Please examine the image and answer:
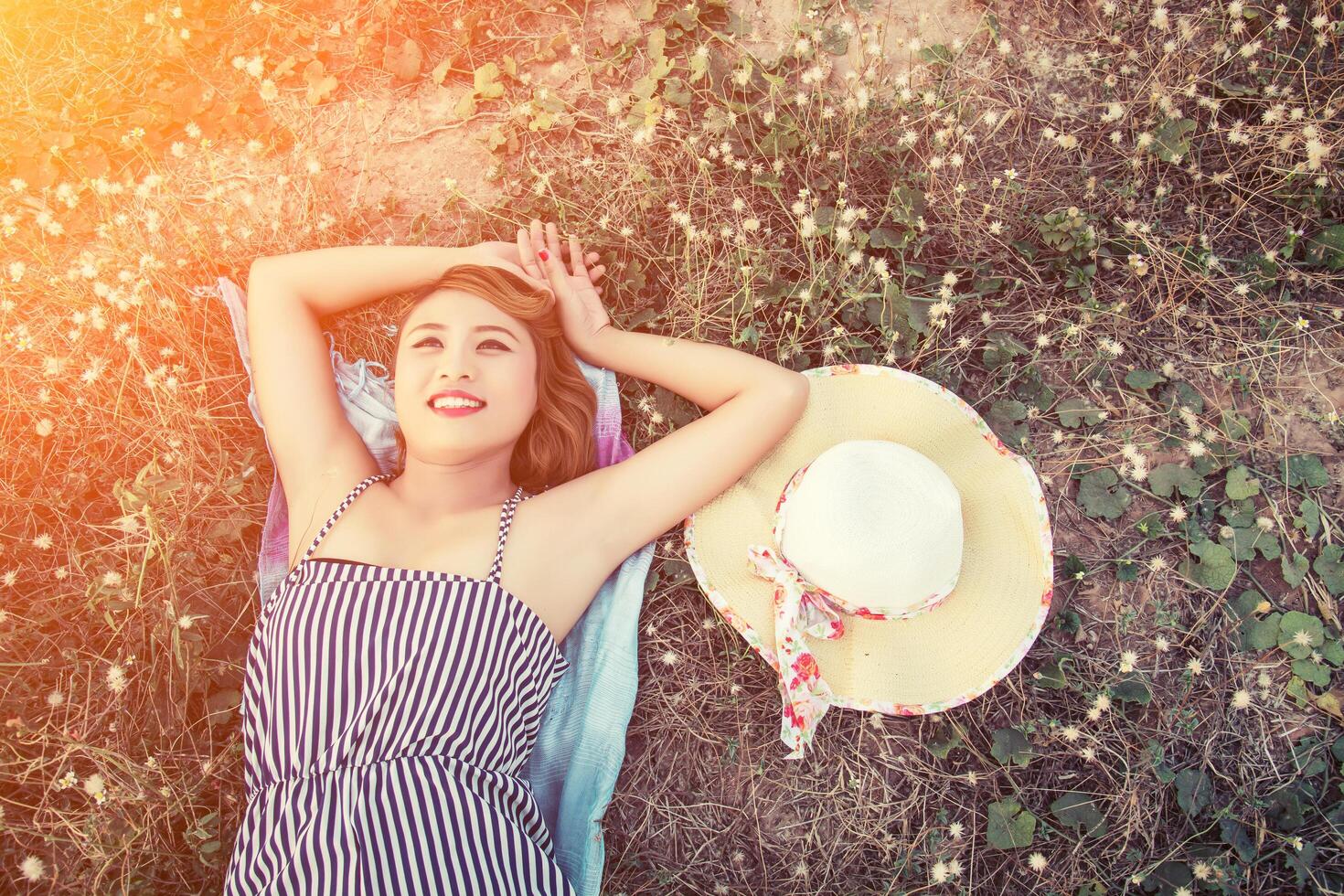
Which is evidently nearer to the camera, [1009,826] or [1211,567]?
[1009,826]

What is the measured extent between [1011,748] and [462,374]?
2.71m

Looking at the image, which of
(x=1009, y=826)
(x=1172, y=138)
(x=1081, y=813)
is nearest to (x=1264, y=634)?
(x=1081, y=813)

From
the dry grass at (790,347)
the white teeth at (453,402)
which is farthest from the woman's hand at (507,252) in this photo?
the white teeth at (453,402)

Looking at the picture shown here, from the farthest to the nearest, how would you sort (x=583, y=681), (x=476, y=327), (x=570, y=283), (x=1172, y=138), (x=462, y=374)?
(x=1172, y=138), (x=570, y=283), (x=583, y=681), (x=476, y=327), (x=462, y=374)

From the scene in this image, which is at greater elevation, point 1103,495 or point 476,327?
point 476,327

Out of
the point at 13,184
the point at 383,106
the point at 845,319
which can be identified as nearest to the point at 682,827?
the point at 845,319

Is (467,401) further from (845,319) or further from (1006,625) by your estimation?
(1006,625)

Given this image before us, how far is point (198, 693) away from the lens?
10.2 ft

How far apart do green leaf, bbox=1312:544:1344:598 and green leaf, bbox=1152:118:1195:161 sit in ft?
6.19

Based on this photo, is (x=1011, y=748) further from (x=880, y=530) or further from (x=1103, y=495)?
(x=880, y=530)

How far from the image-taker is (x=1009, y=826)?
3090 millimetres

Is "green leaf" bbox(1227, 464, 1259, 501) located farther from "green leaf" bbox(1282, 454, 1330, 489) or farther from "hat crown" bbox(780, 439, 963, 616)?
"hat crown" bbox(780, 439, 963, 616)

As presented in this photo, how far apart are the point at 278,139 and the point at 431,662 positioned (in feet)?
9.59

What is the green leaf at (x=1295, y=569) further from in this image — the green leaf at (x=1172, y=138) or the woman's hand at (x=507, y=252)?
the woman's hand at (x=507, y=252)
